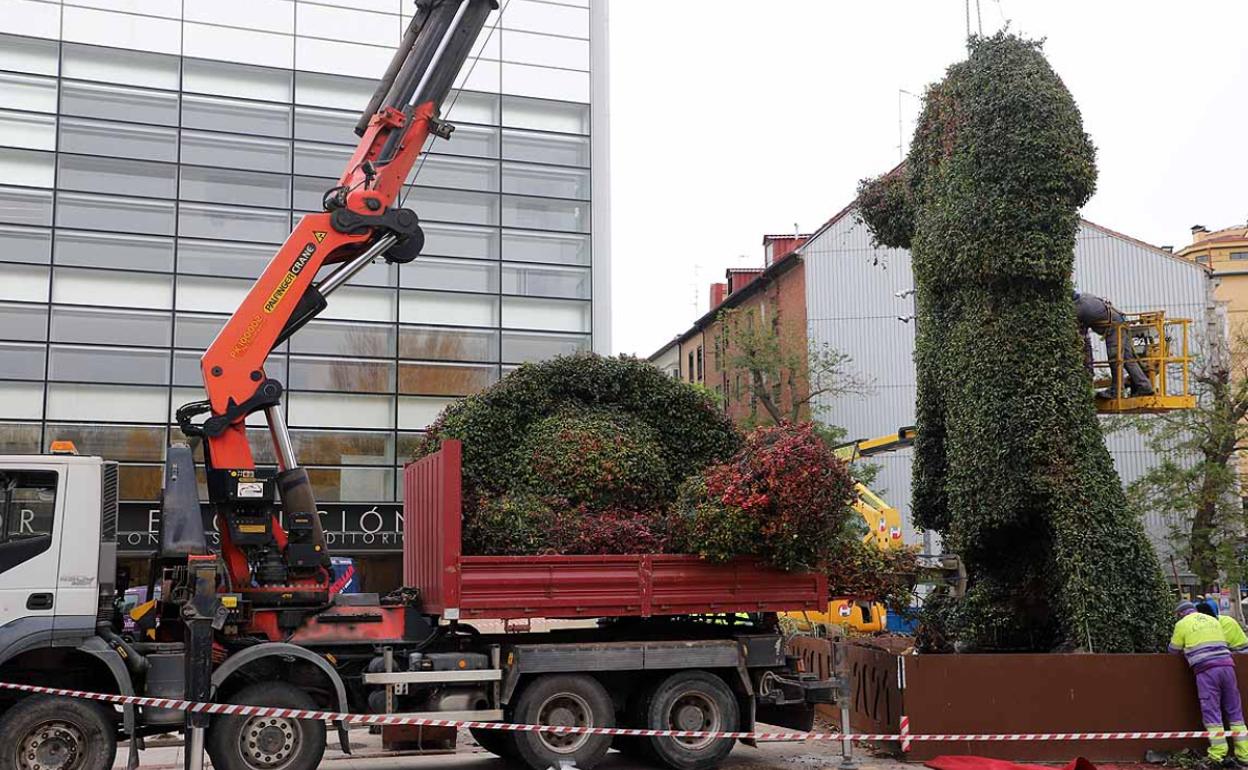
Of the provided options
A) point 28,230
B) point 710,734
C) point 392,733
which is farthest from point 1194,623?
point 28,230

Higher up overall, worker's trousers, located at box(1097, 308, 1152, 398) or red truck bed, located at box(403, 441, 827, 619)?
worker's trousers, located at box(1097, 308, 1152, 398)

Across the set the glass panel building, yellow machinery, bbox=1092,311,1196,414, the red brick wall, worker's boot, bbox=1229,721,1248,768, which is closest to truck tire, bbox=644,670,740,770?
worker's boot, bbox=1229,721,1248,768

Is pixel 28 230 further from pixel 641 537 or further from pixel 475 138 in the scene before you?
pixel 641 537

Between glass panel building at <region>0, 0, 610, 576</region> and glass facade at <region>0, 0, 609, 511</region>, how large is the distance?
0.16ft

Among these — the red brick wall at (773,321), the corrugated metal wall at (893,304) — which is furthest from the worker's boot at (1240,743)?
the red brick wall at (773,321)

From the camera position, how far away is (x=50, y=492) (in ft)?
31.7

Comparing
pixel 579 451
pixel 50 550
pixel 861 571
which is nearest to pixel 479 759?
pixel 579 451

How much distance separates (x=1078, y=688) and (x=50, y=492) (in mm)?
9706

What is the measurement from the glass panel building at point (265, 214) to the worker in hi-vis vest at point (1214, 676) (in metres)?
17.1

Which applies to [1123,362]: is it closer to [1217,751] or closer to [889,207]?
[889,207]

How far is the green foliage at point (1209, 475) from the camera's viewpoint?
2666 centimetres

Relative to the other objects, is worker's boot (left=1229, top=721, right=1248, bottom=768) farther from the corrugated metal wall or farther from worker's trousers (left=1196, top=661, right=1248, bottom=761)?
the corrugated metal wall

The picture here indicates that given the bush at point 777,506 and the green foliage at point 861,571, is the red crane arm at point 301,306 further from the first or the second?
the green foliage at point 861,571

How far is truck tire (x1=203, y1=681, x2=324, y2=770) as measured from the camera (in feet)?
32.1
